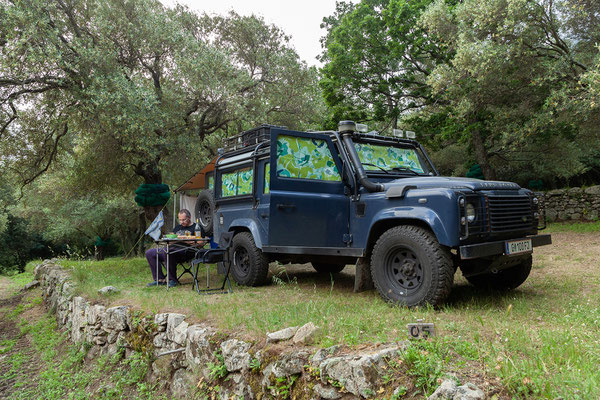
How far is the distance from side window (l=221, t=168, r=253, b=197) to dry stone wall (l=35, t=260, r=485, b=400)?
92.7 inches

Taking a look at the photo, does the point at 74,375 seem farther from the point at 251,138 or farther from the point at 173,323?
the point at 251,138

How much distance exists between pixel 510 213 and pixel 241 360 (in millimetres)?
3215

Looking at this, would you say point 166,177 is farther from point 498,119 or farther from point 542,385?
point 542,385

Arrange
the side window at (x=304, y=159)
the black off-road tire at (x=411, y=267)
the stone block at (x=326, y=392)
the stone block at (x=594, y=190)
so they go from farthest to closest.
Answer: the stone block at (x=594, y=190)
the side window at (x=304, y=159)
the black off-road tire at (x=411, y=267)
the stone block at (x=326, y=392)

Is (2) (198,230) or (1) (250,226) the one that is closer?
(1) (250,226)

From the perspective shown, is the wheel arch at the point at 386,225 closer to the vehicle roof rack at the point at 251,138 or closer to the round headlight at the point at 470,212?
the round headlight at the point at 470,212

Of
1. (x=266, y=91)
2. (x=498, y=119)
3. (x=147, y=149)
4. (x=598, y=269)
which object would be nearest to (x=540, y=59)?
(x=498, y=119)

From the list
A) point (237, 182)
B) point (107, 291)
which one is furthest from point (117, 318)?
point (237, 182)

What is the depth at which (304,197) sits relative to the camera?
17.5 feet

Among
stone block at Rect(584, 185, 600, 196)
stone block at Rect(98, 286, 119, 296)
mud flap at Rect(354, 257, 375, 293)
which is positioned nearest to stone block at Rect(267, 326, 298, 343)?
mud flap at Rect(354, 257, 375, 293)

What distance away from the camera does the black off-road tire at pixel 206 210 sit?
768 cm

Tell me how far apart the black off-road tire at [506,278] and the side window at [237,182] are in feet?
11.4

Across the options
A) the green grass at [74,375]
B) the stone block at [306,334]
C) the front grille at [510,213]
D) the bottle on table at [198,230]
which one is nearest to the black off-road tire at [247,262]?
the bottle on table at [198,230]

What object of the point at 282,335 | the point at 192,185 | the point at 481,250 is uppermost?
the point at 192,185
